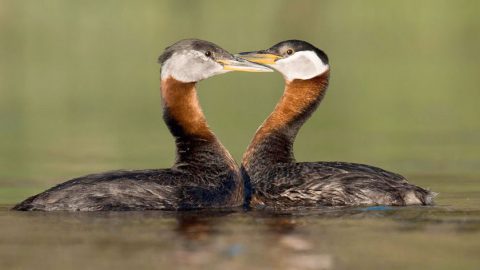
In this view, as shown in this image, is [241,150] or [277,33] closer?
[241,150]

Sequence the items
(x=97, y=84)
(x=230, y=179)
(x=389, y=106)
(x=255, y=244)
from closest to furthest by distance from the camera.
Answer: (x=255, y=244), (x=230, y=179), (x=389, y=106), (x=97, y=84)

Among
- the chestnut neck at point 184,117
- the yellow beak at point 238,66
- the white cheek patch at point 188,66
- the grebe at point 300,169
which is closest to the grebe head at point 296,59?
the grebe at point 300,169

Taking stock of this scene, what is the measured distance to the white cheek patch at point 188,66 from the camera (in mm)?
15148

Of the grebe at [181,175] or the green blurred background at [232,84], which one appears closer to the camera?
the grebe at [181,175]

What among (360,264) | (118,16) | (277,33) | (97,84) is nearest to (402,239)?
(360,264)

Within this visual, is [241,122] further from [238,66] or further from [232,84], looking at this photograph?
[232,84]

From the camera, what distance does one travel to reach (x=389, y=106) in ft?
98.1

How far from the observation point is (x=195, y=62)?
1531 cm

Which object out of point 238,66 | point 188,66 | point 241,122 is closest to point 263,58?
point 238,66

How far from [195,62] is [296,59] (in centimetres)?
201

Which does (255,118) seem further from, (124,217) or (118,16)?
(118,16)

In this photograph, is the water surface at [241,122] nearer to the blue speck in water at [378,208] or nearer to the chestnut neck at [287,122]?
the blue speck in water at [378,208]

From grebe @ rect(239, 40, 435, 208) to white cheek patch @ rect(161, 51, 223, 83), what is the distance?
1.48 m

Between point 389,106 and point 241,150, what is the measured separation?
9340mm
